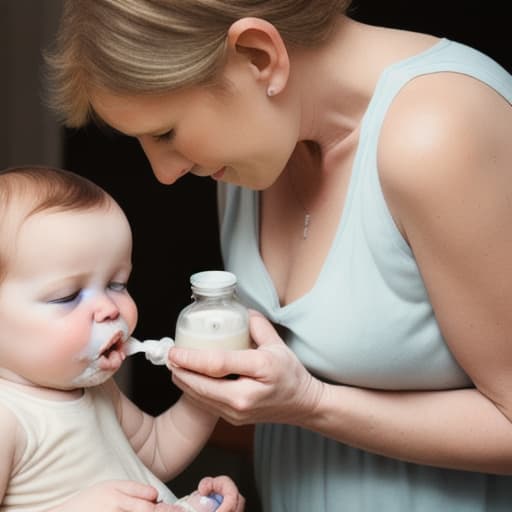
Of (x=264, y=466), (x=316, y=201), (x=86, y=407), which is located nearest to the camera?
(x=86, y=407)

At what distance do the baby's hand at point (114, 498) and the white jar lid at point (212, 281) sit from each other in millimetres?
264

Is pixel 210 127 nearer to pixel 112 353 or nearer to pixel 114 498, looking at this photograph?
pixel 112 353

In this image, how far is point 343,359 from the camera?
3.99 ft

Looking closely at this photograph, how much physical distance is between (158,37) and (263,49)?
133 mm

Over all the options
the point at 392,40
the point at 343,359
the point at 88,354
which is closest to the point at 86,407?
the point at 88,354

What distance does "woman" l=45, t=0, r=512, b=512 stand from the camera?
42.7 inches

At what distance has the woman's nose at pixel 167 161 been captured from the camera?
1.23 m

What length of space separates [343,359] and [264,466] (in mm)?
356

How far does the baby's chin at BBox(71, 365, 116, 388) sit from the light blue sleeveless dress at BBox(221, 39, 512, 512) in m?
0.27

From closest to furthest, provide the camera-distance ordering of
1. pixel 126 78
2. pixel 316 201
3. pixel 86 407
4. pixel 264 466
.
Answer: pixel 126 78 → pixel 86 407 → pixel 316 201 → pixel 264 466

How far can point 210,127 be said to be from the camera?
1.17 meters

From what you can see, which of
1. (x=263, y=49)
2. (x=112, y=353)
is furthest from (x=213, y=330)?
(x=263, y=49)

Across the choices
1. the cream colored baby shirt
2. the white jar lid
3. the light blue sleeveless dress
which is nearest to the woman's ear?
the light blue sleeveless dress

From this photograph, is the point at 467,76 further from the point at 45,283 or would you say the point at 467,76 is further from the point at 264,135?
the point at 45,283
